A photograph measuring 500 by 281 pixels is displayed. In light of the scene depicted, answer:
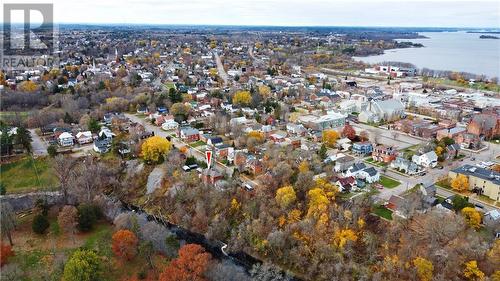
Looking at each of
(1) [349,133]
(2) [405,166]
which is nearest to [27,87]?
(1) [349,133]

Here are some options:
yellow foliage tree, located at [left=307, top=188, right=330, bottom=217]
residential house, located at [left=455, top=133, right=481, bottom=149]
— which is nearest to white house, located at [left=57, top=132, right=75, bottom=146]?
yellow foliage tree, located at [left=307, top=188, right=330, bottom=217]

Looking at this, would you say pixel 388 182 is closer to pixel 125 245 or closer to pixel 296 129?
pixel 296 129

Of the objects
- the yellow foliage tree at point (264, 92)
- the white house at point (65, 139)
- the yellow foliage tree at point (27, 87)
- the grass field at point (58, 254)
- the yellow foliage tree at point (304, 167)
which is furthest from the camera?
the yellow foliage tree at point (264, 92)

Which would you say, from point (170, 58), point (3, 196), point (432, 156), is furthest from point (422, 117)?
point (170, 58)

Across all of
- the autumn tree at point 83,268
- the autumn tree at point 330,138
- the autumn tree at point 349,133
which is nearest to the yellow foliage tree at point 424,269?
the autumn tree at point 83,268

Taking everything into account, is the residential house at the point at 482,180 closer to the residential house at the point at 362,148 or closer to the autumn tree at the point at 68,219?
the residential house at the point at 362,148

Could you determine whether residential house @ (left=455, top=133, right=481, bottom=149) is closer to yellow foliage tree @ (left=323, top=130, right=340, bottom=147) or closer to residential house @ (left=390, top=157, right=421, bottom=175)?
residential house @ (left=390, top=157, right=421, bottom=175)
